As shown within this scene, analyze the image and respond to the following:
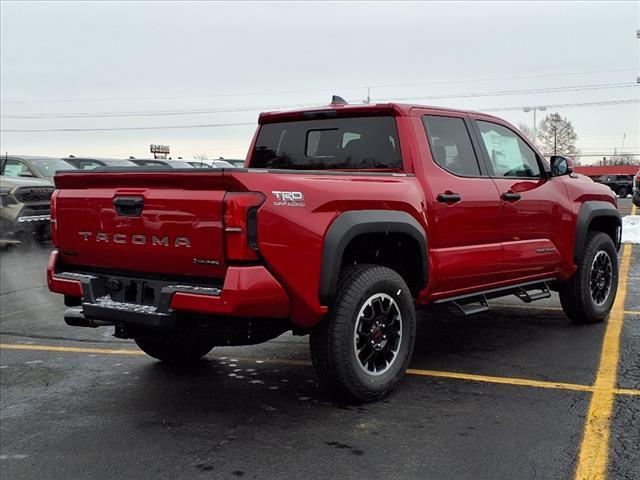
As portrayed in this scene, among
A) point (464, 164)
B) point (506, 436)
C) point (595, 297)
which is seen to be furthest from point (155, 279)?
point (595, 297)

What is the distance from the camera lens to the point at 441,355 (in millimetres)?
5480

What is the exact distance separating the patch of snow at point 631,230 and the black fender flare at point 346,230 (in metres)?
10.9

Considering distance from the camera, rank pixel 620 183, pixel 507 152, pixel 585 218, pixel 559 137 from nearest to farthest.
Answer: pixel 507 152 → pixel 585 218 → pixel 620 183 → pixel 559 137


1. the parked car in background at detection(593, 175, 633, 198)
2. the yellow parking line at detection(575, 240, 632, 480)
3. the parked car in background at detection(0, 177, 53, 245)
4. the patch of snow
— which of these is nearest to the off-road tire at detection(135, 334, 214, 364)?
the yellow parking line at detection(575, 240, 632, 480)

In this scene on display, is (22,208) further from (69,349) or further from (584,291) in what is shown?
→ (584,291)

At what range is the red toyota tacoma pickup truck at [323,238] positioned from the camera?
3689 mm

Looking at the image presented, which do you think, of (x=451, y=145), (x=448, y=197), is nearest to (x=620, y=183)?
(x=451, y=145)

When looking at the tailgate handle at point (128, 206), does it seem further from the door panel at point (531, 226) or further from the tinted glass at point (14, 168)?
the tinted glass at point (14, 168)

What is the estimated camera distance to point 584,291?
248 inches

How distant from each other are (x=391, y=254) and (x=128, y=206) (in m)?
1.83

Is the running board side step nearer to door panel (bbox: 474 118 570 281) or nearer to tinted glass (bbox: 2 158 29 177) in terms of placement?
door panel (bbox: 474 118 570 281)

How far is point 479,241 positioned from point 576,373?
1173mm

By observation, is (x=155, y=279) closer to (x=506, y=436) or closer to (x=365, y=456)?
(x=365, y=456)

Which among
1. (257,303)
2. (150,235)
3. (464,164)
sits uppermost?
(464,164)
